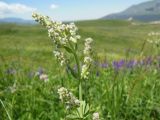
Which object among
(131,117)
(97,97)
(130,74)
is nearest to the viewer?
(131,117)

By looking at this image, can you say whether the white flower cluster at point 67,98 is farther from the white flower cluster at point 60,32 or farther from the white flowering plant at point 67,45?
the white flower cluster at point 60,32

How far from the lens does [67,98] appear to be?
8.93 feet

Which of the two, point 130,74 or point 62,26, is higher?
point 62,26

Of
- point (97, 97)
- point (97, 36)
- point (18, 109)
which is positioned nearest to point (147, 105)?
point (97, 97)

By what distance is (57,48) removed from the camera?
2.82 metres

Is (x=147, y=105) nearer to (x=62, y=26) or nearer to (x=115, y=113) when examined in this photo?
(x=115, y=113)

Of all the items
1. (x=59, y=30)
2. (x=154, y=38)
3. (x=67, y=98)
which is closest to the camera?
(x=67, y=98)

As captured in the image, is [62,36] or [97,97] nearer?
[62,36]

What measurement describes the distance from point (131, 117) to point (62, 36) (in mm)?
2566

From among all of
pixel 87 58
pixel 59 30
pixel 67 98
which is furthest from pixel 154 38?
pixel 67 98

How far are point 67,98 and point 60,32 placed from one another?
47 centimetres

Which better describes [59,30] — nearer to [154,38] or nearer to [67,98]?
[67,98]

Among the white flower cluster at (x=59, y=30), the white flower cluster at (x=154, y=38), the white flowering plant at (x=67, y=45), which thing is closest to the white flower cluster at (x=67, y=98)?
the white flowering plant at (x=67, y=45)

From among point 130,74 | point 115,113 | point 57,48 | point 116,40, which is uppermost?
point 57,48
